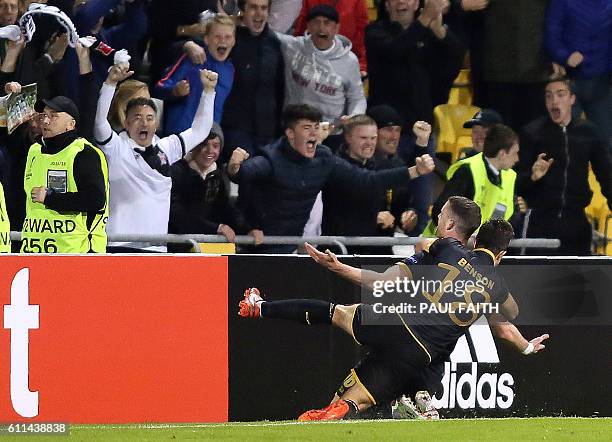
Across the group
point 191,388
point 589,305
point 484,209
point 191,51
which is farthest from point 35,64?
point 589,305

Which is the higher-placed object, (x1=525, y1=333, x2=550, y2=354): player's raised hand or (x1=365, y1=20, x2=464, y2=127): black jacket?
(x1=365, y1=20, x2=464, y2=127): black jacket

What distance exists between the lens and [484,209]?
12.0 meters

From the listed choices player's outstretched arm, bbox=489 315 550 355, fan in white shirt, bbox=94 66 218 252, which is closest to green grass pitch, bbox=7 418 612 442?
player's outstretched arm, bbox=489 315 550 355

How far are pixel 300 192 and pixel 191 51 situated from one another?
153 centimetres

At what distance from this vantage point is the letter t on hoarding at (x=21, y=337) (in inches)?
384

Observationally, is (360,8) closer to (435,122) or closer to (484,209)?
(435,122)

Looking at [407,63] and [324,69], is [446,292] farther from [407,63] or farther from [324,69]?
[407,63]

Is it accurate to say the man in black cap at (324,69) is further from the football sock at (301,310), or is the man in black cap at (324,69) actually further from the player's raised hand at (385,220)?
the football sock at (301,310)

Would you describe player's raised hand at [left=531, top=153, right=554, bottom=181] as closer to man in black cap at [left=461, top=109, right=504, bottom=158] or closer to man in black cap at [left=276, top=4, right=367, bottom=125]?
man in black cap at [left=461, top=109, right=504, bottom=158]

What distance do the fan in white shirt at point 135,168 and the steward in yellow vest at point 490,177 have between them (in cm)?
233

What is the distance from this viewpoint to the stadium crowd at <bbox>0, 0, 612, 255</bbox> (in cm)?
1102

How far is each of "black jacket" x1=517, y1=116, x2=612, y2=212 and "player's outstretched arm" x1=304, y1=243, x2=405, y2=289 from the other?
340 cm

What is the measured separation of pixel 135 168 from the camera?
11.2m

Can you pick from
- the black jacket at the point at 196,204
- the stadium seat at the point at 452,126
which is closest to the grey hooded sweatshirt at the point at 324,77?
the stadium seat at the point at 452,126
